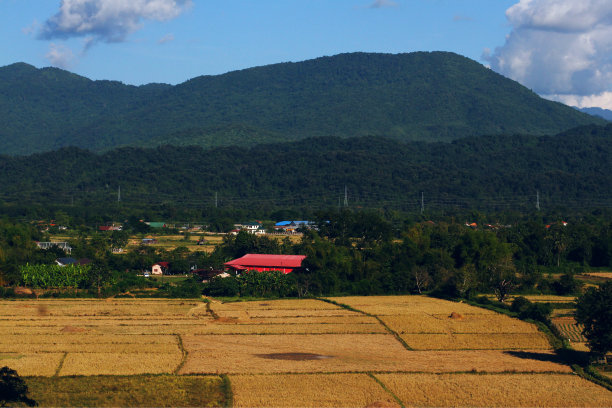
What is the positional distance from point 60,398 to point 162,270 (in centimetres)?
4967

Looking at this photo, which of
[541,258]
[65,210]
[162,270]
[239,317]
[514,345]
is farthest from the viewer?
[65,210]

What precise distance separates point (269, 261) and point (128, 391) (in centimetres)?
4535

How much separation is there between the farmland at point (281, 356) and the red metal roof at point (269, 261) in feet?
56.4

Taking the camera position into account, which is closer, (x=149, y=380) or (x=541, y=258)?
(x=149, y=380)

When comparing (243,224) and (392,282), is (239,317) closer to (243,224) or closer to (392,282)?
(392,282)

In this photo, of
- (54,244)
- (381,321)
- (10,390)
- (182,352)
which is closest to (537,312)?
(381,321)

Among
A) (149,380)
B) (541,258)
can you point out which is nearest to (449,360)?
Result: (149,380)

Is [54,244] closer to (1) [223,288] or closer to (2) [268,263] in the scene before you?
(2) [268,263]

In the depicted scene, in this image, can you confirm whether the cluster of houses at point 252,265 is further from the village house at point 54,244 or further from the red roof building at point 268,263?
the village house at point 54,244

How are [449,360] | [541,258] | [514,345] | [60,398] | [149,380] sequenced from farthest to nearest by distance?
[541,258] → [514,345] → [449,360] → [149,380] → [60,398]

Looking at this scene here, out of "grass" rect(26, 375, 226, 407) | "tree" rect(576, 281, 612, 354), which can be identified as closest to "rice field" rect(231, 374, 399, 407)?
"grass" rect(26, 375, 226, 407)

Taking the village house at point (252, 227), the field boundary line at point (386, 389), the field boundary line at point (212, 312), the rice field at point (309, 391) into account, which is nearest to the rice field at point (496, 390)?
the field boundary line at point (386, 389)

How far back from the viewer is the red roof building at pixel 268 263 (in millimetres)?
77875

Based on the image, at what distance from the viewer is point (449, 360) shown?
4250 centimetres
